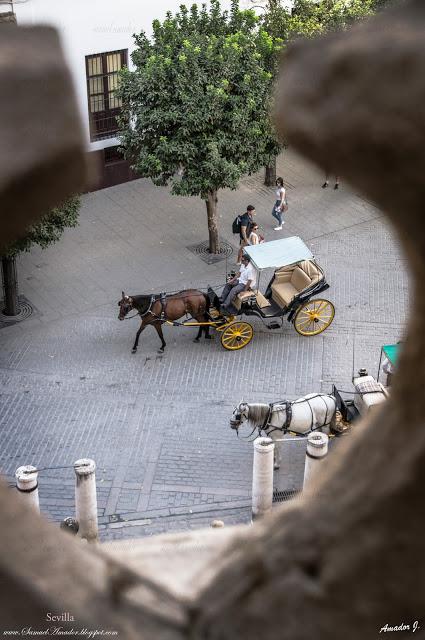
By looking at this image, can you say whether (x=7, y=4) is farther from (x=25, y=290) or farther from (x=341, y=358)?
(x=341, y=358)

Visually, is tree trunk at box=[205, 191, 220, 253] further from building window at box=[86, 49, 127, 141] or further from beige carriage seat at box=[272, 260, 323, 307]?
building window at box=[86, 49, 127, 141]

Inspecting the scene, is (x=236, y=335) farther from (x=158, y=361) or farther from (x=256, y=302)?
(x=158, y=361)

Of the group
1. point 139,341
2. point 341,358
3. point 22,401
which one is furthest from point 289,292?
point 22,401

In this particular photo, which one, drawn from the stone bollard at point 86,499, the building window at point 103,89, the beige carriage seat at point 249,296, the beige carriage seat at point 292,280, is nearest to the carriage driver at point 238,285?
the beige carriage seat at point 249,296

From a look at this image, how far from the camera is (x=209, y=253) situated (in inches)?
898

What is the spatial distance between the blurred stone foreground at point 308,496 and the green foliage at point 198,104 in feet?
59.6

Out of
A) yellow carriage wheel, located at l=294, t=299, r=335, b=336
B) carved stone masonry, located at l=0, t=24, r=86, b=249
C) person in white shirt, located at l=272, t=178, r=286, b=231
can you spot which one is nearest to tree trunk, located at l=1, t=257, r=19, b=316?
yellow carriage wheel, located at l=294, t=299, r=335, b=336

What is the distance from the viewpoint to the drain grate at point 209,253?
2256 cm

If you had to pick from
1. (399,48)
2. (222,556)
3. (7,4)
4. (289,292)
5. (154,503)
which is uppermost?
(399,48)

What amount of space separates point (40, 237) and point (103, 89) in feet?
22.2

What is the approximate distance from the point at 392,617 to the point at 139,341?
702 inches

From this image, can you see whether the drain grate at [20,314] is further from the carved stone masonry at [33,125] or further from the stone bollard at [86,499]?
the carved stone masonry at [33,125]

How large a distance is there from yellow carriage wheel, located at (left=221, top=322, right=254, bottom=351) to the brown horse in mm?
559

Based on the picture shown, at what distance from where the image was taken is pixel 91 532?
1408cm
